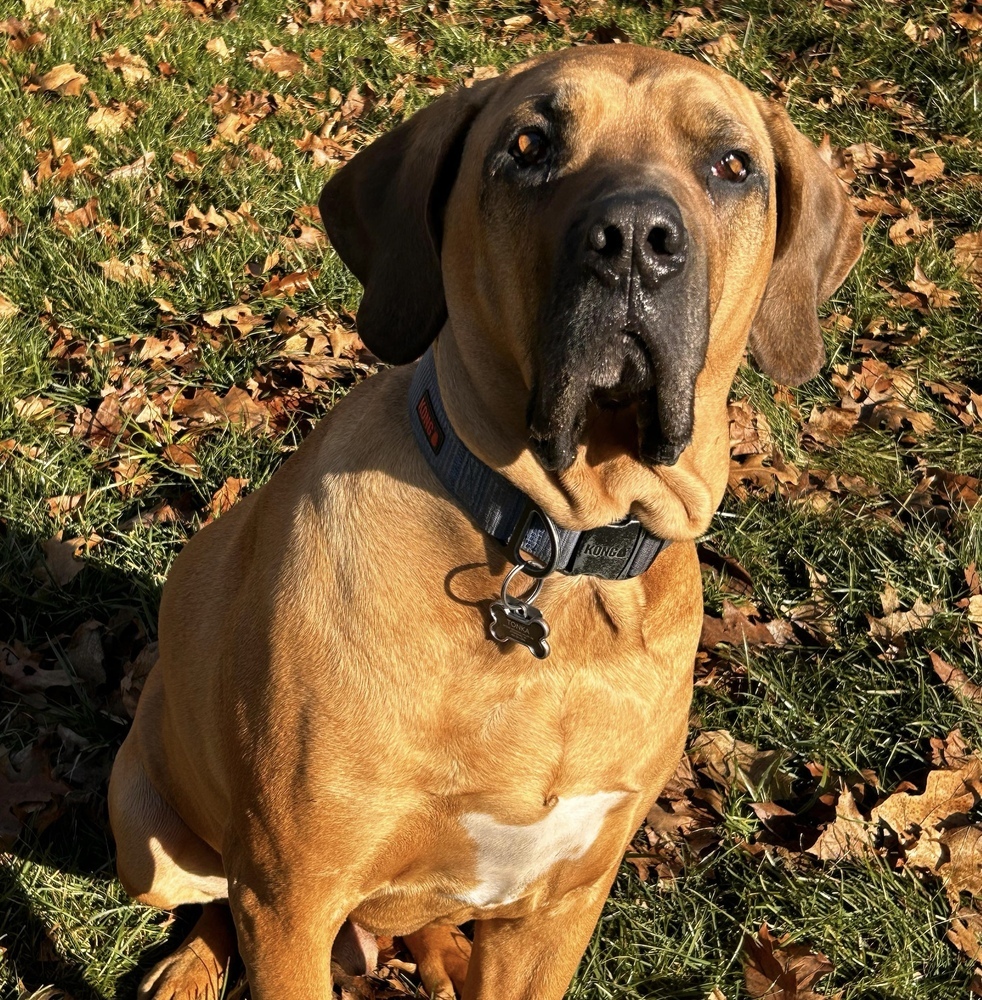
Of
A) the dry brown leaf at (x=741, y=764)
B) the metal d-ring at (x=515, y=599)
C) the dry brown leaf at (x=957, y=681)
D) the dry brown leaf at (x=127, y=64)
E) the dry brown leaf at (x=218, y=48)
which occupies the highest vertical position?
the metal d-ring at (x=515, y=599)

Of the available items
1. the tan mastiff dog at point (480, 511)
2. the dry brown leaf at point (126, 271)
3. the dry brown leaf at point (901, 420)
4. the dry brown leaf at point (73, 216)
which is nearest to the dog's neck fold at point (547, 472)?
the tan mastiff dog at point (480, 511)

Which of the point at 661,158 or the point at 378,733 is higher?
the point at 661,158

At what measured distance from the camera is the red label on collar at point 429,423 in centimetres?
244

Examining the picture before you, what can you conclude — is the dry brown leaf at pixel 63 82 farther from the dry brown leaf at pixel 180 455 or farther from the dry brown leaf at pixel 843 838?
the dry brown leaf at pixel 843 838

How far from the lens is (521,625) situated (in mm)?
2395

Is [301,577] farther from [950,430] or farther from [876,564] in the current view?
[950,430]

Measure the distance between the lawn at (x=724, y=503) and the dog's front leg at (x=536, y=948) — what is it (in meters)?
0.37

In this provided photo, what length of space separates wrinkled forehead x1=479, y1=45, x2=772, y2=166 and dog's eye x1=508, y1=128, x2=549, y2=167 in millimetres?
24

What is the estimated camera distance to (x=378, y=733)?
2.34 meters

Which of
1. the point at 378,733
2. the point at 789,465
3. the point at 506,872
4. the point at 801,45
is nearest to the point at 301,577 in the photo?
the point at 378,733

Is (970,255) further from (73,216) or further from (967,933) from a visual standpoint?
(73,216)

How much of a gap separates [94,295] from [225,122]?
1432 mm

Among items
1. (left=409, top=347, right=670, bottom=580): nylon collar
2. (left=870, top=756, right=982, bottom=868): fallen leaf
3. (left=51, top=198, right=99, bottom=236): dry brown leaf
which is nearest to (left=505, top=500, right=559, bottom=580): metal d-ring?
(left=409, top=347, right=670, bottom=580): nylon collar

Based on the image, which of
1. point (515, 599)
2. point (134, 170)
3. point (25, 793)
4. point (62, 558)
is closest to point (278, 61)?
point (134, 170)
